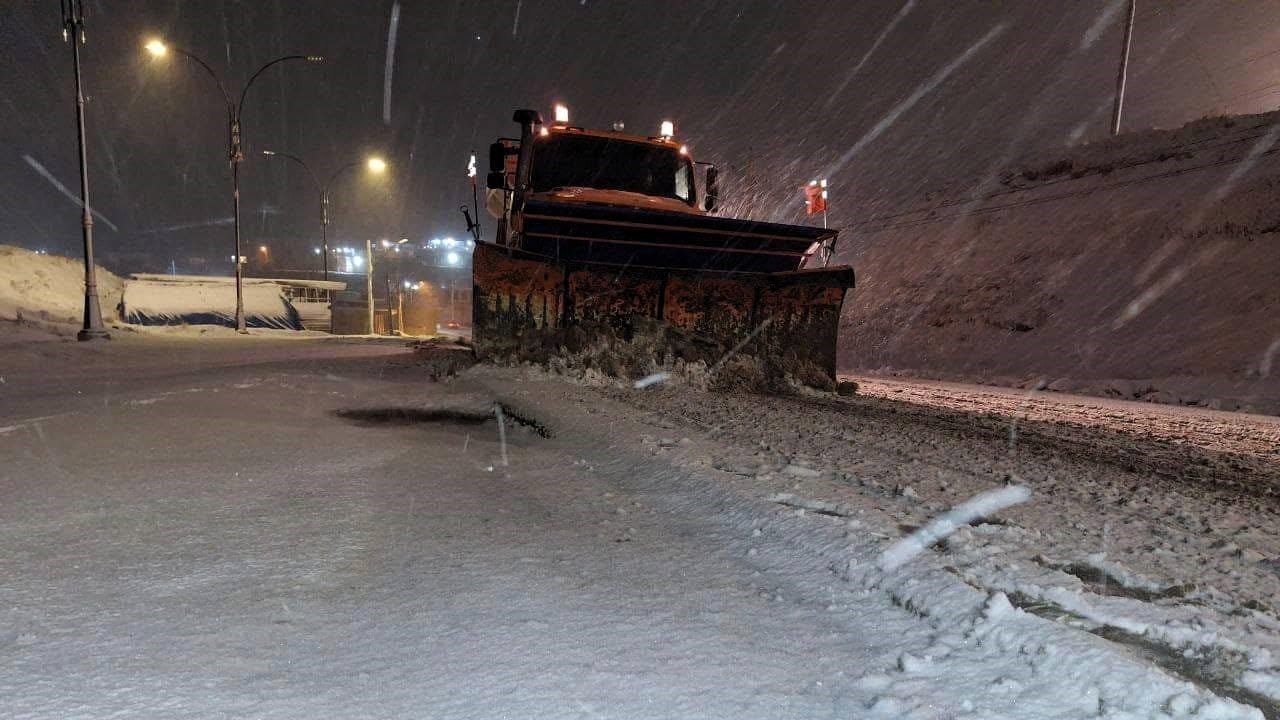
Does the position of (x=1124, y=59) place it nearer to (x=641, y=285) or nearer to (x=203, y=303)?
(x=641, y=285)

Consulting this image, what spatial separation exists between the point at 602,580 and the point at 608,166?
7826mm

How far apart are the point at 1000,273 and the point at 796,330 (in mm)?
13532

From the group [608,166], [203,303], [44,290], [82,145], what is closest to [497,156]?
[608,166]

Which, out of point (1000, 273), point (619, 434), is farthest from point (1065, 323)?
point (619, 434)

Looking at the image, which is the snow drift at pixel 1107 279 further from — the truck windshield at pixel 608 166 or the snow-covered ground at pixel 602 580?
the snow-covered ground at pixel 602 580

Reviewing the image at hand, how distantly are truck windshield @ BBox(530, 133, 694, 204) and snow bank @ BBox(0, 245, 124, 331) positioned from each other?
13486 mm

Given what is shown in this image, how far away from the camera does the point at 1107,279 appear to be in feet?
54.0

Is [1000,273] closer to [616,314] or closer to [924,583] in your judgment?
[616,314]

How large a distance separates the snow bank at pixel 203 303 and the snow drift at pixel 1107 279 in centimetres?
2275

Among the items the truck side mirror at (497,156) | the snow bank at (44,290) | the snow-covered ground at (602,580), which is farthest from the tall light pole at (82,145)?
the snow-covered ground at (602,580)

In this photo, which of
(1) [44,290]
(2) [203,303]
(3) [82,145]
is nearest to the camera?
(3) [82,145]

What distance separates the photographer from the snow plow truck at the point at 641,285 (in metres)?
7.84

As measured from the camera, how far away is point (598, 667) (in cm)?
185

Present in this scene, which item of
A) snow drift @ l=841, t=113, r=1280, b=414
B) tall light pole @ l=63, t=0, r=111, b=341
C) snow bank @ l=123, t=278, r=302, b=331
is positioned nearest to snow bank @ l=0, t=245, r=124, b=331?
snow bank @ l=123, t=278, r=302, b=331
